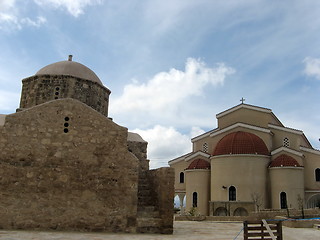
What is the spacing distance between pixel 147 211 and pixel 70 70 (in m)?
6.77

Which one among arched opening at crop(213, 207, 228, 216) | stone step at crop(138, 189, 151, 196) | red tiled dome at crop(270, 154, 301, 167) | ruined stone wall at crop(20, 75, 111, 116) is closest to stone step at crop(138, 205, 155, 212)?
stone step at crop(138, 189, 151, 196)

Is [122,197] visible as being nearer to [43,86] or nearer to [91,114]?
[91,114]

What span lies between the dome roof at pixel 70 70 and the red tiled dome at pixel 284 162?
15.3m

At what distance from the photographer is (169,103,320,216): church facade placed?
75.2 feet

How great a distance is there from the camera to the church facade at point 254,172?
22906 millimetres

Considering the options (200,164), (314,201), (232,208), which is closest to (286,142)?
(314,201)

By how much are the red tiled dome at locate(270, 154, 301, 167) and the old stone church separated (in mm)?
15459

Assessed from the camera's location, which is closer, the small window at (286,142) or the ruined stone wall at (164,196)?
the ruined stone wall at (164,196)

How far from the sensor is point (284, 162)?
2320cm

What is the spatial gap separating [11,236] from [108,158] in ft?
11.3

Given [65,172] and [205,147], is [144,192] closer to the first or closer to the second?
[65,172]

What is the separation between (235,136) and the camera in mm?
24641

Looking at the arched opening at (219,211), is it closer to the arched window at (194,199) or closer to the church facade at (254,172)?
the church facade at (254,172)

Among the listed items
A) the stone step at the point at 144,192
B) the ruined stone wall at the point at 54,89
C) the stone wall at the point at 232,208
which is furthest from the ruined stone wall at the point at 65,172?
the stone wall at the point at 232,208
